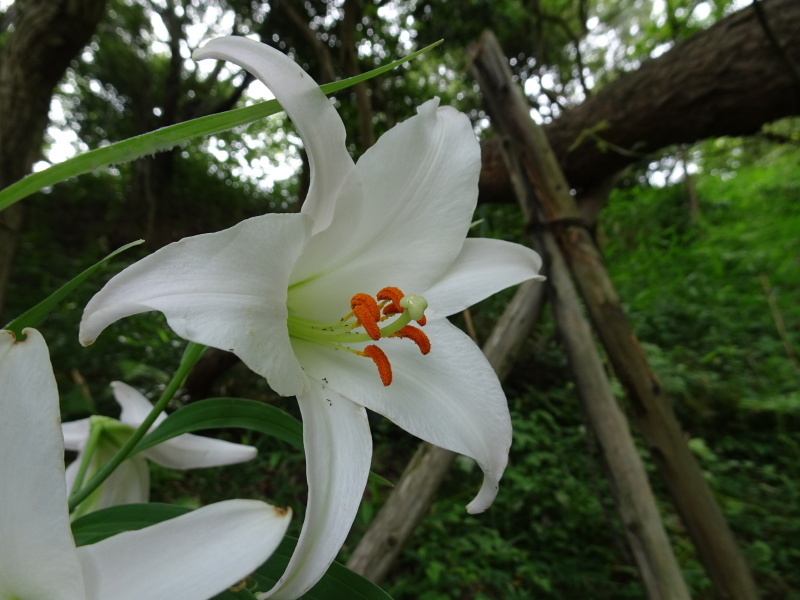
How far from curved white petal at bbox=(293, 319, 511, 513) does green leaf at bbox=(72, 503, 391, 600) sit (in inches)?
3.9

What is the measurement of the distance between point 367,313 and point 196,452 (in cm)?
Result: 23

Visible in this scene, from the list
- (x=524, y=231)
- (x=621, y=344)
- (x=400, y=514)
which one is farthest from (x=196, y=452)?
(x=524, y=231)

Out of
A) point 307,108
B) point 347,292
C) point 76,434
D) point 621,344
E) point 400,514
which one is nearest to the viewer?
point 307,108

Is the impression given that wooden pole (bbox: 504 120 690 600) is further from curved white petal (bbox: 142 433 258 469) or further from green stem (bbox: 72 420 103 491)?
green stem (bbox: 72 420 103 491)

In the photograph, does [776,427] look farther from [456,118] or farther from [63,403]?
[63,403]

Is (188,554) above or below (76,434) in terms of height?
below

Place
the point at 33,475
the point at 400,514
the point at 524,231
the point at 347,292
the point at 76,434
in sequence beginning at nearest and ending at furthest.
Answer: the point at 33,475
the point at 347,292
the point at 76,434
the point at 400,514
the point at 524,231

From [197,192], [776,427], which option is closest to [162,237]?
[197,192]

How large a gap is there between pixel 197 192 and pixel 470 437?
4150 millimetres

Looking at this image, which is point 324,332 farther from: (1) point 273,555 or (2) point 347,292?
(1) point 273,555

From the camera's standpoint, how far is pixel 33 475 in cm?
21

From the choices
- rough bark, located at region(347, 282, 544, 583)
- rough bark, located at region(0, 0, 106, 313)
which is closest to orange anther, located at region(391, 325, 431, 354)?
rough bark, located at region(347, 282, 544, 583)

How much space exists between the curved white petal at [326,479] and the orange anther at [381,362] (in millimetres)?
27

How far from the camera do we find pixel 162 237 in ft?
12.8
